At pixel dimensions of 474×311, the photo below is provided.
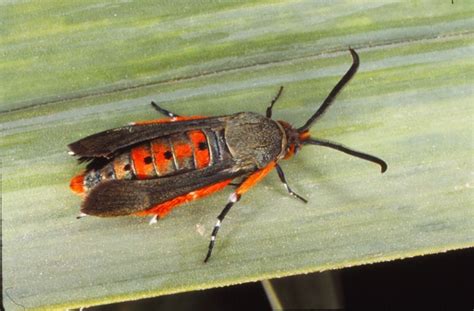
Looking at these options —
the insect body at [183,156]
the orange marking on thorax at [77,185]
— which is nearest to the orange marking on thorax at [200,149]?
the insect body at [183,156]

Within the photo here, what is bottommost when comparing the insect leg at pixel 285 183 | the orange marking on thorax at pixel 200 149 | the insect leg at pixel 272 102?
the insect leg at pixel 285 183

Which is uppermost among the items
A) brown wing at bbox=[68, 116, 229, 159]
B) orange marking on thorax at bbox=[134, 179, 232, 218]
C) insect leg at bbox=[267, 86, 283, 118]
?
brown wing at bbox=[68, 116, 229, 159]

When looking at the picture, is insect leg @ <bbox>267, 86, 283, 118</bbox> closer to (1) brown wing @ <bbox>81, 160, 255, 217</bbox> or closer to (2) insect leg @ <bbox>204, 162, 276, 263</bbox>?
(2) insect leg @ <bbox>204, 162, 276, 263</bbox>

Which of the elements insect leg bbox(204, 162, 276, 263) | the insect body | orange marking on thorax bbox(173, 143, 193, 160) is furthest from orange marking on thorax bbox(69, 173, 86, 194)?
insect leg bbox(204, 162, 276, 263)

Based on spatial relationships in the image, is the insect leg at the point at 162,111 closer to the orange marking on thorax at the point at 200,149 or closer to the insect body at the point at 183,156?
the insect body at the point at 183,156

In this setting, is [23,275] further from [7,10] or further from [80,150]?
[7,10]

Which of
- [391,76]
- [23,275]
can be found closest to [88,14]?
[23,275]

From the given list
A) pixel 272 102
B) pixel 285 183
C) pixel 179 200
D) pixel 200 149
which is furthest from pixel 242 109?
pixel 179 200
